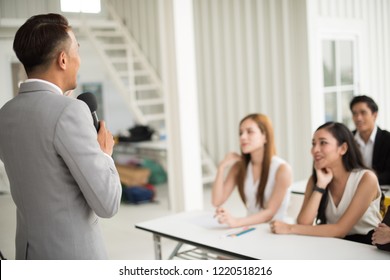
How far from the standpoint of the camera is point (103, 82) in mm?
9094

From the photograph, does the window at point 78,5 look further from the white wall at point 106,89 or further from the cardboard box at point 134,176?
the white wall at point 106,89

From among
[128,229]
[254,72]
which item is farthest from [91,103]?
[254,72]

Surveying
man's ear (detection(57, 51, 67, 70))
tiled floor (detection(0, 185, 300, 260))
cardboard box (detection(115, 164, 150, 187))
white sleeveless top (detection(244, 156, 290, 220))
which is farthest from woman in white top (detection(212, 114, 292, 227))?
cardboard box (detection(115, 164, 150, 187))

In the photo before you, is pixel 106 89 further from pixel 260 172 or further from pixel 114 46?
pixel 260 172

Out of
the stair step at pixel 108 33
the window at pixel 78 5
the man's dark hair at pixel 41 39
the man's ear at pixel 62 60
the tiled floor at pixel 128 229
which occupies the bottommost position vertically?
the tiled floor at pixel 128 229

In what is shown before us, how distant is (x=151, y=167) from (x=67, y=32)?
6.07 metres

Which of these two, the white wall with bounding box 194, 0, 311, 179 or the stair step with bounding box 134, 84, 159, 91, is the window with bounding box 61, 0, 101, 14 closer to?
the white wall with bounding box 194, 0, 311, 179

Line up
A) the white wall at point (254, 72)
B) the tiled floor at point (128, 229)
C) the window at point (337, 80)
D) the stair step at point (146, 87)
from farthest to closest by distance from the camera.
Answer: the stair step at point (146, 87)
the white wall at point (254, 72)
the window at point (337, 80)
the tiled floor at point (128, 229)

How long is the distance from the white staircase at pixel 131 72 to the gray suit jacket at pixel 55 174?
5240 millimetres

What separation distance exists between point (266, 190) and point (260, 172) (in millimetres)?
114

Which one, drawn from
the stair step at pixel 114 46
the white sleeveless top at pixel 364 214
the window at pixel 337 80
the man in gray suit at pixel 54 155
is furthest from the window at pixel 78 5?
the stair step at pixel 114 46

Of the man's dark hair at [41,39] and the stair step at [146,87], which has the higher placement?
the man's dark hair at [41,39]

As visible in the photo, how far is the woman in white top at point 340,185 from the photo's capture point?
7.51ft
